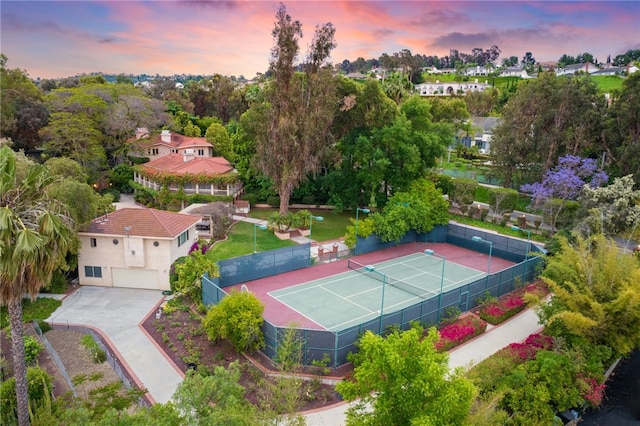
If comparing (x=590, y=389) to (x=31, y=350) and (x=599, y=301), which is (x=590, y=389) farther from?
(x=31, y=350)

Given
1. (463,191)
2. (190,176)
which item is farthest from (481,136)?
(190,176)

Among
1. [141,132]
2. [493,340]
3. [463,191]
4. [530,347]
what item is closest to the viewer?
[530,347]

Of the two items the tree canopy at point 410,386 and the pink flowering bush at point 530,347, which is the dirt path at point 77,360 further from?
the pink flowering bush at point 530,347

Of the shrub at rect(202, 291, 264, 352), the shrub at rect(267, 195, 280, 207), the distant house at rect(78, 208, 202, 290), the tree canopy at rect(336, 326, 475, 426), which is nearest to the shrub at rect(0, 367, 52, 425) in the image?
the shrub at rect(202, 291, 264, 352)

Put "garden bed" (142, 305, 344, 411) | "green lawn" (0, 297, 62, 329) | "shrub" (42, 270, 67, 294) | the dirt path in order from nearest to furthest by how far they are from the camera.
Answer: "garden bed" (142, 305, 344, 411) < the dirt path < "green lawn" (0, 297, 62, 329) < "shrub" (42, 270, 67, 294)

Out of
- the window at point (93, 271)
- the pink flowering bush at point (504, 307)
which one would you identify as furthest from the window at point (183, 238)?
the pink flowering bush at point (504, 307)

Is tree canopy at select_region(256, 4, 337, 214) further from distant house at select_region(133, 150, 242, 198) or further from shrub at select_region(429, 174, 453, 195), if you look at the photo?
shrub at select_region(429, 174, 453, 195)
